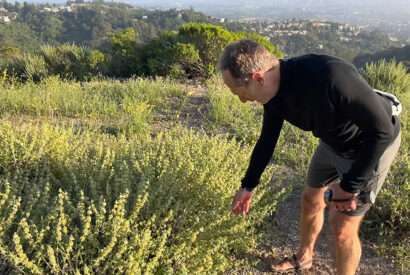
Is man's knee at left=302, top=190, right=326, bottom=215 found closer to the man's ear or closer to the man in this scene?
the man

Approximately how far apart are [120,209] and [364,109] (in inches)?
54.0

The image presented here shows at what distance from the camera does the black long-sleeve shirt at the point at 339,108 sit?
1458 mm

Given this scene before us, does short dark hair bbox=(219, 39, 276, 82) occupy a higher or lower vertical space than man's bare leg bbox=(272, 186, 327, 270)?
higher

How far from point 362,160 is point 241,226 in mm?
1020

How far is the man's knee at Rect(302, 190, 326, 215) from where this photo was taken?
2201 mm

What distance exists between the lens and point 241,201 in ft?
7.08

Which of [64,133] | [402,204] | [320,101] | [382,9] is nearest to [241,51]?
[320,101]

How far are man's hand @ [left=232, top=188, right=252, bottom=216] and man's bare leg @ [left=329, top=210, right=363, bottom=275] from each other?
0.53 m

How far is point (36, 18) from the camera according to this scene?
41.9 metres

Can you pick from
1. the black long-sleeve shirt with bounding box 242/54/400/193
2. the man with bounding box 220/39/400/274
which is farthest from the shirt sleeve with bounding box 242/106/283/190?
the black long-sleeve shirt with bounding box 242/54/400/193

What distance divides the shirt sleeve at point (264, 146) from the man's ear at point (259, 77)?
0.39m

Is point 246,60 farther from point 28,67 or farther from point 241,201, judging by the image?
point 28,67

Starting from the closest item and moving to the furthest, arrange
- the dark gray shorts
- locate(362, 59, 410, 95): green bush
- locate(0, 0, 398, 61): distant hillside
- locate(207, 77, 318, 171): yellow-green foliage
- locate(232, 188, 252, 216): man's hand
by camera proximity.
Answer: the dark gray shorts, locate(232, 188, 252, 216): man's hand, locate(207, 77, 318, 171): yellow-green foliage, locate(362, 59, 410, 95): green bush, locate(0, 0, 398, 61): distant hillside

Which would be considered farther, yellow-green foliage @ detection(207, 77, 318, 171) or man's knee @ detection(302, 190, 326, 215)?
yellow-green foliage @ detection(207, 77, 318, 171)
